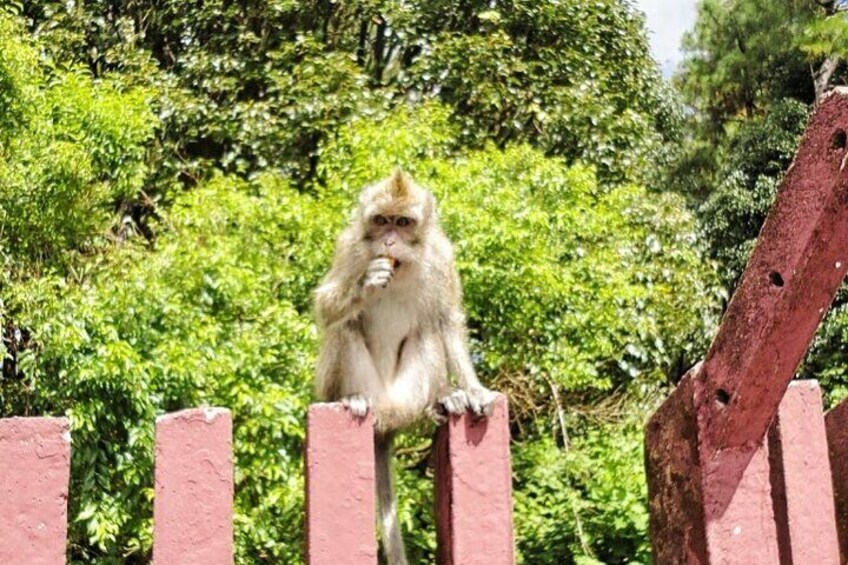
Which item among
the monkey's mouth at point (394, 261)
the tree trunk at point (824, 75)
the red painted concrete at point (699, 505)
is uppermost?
the tree trunk at point (824, 75)

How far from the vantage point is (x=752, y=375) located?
6.18 ft

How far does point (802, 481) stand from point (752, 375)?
1.22 feet

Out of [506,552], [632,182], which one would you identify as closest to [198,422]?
[506,552]

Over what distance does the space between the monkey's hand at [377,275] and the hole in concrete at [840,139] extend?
1844mm

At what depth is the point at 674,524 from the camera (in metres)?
2.07

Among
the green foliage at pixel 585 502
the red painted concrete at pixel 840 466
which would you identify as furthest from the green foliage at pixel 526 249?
the red painted concrete at pixel 840 466

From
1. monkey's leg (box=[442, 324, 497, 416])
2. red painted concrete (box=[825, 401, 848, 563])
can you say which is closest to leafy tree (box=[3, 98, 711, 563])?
monkey's leg (box=[442, 324, 497, 416])

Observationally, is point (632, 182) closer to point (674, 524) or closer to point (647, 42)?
point (647, 42)

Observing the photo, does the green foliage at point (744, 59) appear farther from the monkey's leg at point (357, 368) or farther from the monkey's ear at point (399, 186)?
the monkey's leg at point (357, 368)

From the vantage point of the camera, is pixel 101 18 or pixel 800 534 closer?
pixel 800 534

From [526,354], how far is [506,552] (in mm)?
6815

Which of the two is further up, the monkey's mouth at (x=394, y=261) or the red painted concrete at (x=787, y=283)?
the monkey's mouth at (x=394, y=261)

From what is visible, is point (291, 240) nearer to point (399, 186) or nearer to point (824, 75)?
point (399, 186)

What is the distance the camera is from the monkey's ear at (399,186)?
13.1ft
